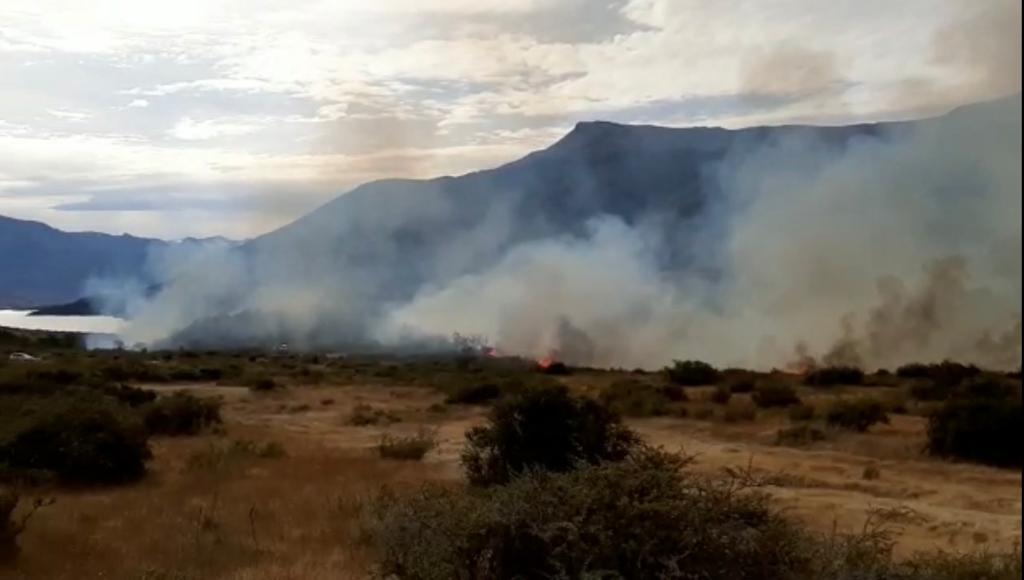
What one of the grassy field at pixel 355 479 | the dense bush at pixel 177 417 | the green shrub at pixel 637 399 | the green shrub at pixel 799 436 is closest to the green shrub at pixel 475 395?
the grassy field at pixel 355 479

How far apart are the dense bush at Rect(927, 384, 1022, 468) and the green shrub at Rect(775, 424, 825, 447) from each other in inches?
92.1

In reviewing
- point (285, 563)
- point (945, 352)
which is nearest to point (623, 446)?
point (285, 563)

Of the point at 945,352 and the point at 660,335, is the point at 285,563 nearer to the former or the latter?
the point at 945,352

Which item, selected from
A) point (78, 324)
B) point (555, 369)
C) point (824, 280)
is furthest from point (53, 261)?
point (824, 280)

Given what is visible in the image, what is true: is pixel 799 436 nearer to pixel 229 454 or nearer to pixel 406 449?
pixel 406 449

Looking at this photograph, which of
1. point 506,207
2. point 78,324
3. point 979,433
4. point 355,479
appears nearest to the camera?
point 355,479

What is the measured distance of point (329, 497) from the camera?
12453 millimetres

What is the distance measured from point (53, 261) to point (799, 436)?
2066 inches

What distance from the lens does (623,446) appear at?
13.3 m

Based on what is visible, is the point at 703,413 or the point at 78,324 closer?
the point at 703,413

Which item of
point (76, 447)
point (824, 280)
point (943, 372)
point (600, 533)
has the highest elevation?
point (824, 280)

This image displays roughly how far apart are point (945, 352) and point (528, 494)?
1636 inches

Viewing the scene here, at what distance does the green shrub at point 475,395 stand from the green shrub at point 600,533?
21690mm

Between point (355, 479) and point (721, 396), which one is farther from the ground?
point (355, 479)
